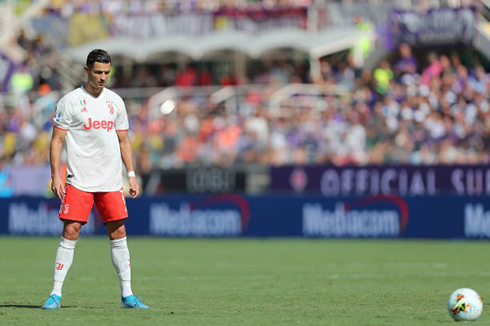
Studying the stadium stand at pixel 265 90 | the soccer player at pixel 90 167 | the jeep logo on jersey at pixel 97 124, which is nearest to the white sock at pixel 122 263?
the soccer player at pixel 90 167

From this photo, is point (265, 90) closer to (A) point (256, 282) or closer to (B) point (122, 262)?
(A) point (256, 282)

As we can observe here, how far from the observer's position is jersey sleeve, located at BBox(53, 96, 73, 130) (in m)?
9.38

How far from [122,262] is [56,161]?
3.75 ft

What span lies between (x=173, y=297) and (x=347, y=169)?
43.5ft

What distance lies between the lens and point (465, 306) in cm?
821

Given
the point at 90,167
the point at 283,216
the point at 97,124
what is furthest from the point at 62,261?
the point at 283,216

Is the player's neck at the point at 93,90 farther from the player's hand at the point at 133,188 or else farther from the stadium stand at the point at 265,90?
the stadium stand at the point at 265,90

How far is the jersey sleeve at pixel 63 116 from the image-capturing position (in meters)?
9.38

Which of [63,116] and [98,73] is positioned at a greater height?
[98,73]

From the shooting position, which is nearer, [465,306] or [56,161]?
[465,306]

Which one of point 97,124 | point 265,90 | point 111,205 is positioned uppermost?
point 265,90

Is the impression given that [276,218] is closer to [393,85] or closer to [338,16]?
[393,85]

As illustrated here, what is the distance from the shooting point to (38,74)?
33656mm

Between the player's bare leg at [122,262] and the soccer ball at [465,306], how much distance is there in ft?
9.60
